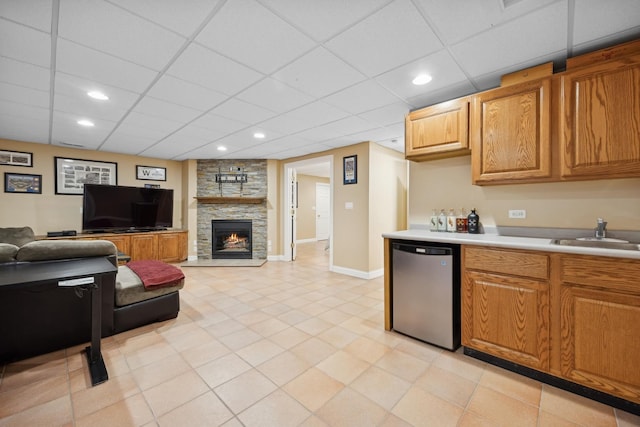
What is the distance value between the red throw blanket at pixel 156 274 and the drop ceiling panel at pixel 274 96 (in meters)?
2.09

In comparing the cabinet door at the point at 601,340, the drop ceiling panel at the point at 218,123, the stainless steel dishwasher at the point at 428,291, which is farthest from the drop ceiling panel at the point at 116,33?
the cabinet door at the point at 601,340

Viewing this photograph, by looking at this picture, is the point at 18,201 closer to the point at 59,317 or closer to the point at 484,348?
the point at 59,317

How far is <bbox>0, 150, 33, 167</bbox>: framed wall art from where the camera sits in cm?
448

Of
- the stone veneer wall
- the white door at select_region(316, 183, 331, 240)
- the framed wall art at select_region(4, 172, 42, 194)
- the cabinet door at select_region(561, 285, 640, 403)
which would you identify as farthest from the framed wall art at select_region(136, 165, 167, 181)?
the cabinet door at select_region(561, 285, 640, 403)

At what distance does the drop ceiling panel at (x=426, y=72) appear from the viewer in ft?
7.03

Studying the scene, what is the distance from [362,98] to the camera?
2873 mm

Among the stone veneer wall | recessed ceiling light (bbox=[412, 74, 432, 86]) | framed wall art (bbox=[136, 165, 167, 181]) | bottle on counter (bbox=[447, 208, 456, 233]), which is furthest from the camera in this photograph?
the stone veneer wall

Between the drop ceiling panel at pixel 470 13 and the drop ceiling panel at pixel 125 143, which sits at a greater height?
the drop ceiling panel at pixel 125 143

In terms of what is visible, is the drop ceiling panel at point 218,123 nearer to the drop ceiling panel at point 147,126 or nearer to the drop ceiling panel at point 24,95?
the drop ceiling panel at point 147,126

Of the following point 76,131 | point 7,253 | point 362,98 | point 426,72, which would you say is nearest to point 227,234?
point 76,131

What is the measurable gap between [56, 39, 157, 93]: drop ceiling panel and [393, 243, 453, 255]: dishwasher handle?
2717 mm

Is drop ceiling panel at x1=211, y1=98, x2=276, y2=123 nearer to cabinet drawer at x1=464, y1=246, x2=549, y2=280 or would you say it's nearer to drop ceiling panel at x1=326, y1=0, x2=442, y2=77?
drop ceiling panel at x1=326, y1=0, x2=442, y2=77

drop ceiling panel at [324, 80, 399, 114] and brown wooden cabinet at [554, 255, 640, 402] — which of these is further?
drop ceiling panel at [324, 80, 399, 114]

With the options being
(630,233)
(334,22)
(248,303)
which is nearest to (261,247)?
(248,303)
